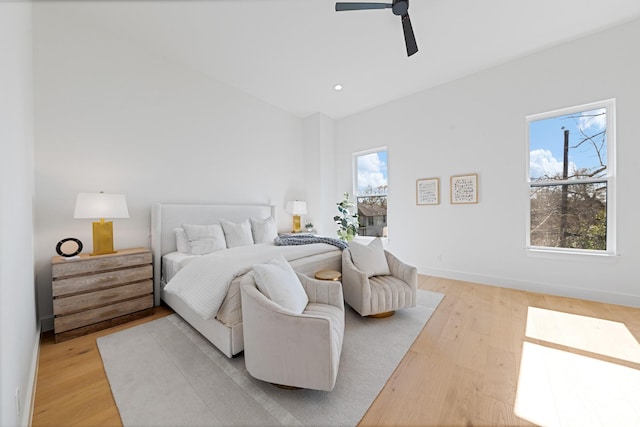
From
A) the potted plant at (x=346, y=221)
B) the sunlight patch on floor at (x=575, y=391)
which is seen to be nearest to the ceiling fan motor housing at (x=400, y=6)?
the sunlight patch on floor at (x=575, y=391)

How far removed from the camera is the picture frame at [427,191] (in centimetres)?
397

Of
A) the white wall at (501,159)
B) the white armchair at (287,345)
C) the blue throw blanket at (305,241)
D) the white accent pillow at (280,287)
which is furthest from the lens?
the blue throw blanket at (305,241)

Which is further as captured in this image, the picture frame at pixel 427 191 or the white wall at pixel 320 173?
the white wall at pixel 320 173

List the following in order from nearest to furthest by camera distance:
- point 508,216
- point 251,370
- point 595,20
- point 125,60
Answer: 1. point 251,370
2. point 595,20
3. point 125,60
4. point 508,216

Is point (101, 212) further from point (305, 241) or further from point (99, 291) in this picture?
point (305, 241)

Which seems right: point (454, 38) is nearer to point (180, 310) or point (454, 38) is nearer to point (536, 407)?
point (536, 407)

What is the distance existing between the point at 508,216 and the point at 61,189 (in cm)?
538

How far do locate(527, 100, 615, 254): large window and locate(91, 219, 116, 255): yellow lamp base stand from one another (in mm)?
5104

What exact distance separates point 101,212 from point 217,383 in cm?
196

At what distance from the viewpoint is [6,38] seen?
3.73ft

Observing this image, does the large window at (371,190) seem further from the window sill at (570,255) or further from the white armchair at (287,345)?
the white armchair at (287,345)

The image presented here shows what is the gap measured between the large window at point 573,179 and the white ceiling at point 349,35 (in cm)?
97

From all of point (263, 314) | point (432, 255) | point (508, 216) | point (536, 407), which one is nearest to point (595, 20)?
point (508, 216)

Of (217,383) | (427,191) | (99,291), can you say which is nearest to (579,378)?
(217,383)
